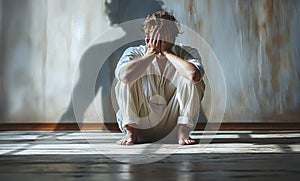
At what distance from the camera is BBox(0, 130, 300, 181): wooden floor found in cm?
122

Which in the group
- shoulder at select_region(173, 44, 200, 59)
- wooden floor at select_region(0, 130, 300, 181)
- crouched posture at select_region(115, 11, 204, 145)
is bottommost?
wooden floor at select_region(0, 130, 300, 181)

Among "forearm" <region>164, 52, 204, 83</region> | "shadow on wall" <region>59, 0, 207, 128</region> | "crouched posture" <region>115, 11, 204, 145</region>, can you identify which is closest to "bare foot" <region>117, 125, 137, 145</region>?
"crouched posture" <region>115, 11, 204, 145</region>

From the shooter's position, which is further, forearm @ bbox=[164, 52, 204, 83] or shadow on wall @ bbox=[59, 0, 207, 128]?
shadow on wall @ bbox=[59, 0, 207, 128]

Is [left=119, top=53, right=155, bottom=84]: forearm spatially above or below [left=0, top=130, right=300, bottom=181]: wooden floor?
above

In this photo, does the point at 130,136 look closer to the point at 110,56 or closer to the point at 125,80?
the point at 125,80

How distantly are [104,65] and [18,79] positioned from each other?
2.07 feet

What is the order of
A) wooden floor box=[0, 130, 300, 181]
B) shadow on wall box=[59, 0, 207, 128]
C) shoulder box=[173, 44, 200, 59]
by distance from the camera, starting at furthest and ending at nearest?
shadow on wall box=[59, 0, 207, 128] → shoulder box=[173, 44, 200, 59] → wooden floor box=[0, 130, 300, 181]

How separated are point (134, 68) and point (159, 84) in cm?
17

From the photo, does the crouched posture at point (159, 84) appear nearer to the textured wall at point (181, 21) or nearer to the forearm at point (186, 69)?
the forearm at point (186, 69)

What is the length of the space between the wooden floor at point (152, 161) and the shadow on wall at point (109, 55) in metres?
1.24

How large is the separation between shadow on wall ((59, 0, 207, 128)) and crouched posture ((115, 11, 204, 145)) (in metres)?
1.27

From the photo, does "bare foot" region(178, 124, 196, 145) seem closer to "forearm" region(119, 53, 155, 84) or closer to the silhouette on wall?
"forearm" region(119, 53, 155, 84)

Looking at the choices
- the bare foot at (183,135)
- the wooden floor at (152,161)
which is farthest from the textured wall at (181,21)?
the bare foot at (183,135)

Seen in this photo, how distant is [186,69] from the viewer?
6.37ft
